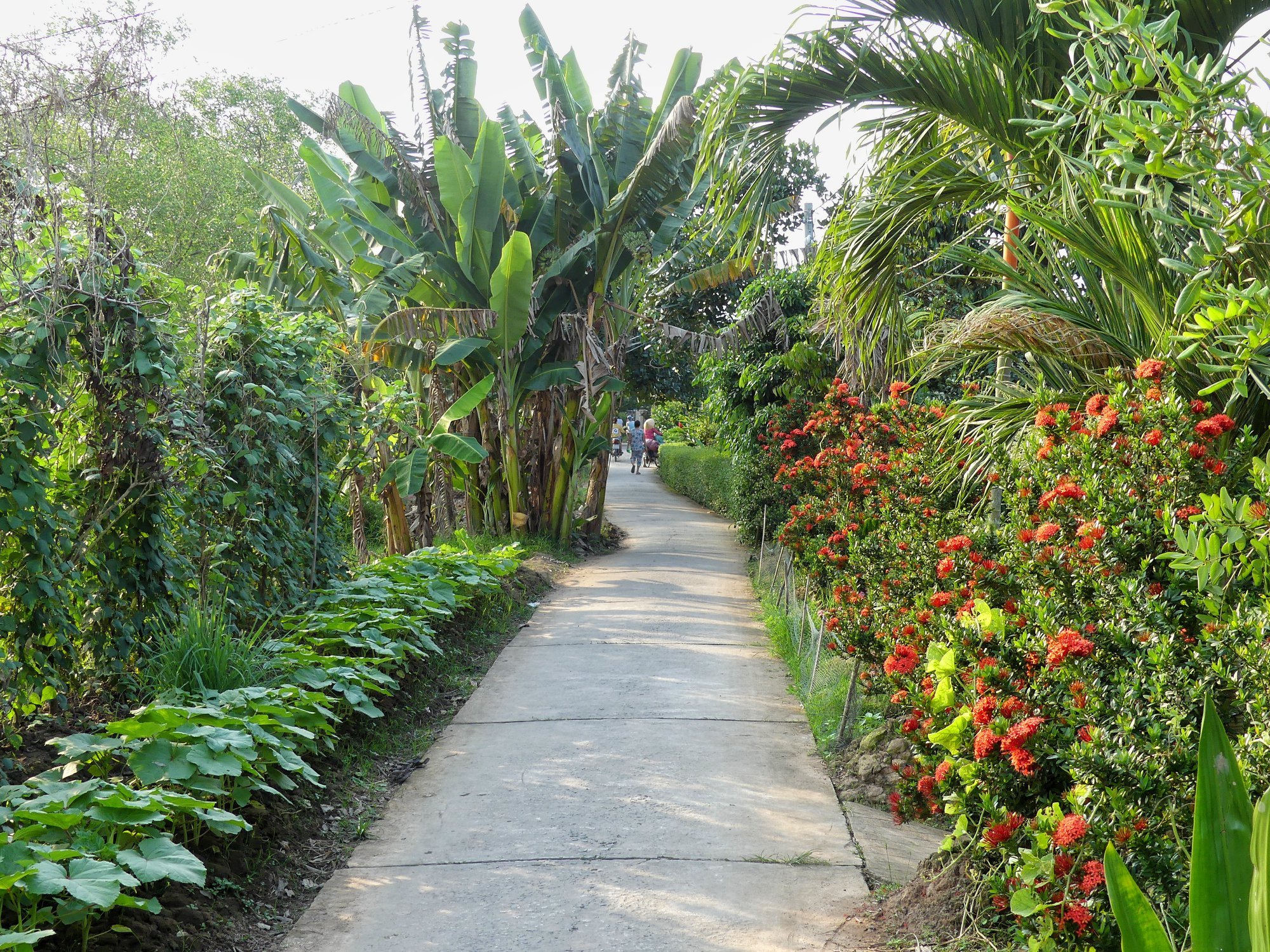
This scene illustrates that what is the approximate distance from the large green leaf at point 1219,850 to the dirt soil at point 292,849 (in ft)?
9.52

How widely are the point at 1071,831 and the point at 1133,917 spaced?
1.83ft

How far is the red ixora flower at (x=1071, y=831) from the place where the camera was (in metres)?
2.65

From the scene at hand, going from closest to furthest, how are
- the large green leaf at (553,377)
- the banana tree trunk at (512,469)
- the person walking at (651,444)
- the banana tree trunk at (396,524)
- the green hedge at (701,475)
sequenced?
the banana tree trunk at (396,524)
the large green leaf at (553,377)
the banana tree trunk at (512,469)
the green hedge at (701,475)
the person walking at (651,444)

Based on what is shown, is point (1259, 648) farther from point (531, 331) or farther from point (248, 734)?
point (531, 331)

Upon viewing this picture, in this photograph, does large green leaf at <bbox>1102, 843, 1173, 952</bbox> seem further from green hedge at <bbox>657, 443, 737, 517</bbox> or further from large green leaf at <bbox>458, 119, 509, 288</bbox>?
green hedge at <bbox>657, 443, 737, 517</bbox>

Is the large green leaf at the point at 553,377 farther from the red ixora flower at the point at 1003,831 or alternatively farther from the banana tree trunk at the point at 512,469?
the red ixora flower at the point at 1003,831

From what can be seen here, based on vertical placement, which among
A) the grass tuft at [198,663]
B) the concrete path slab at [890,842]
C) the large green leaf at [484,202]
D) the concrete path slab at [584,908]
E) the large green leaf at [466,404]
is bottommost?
the concrete path slab at [890,842]

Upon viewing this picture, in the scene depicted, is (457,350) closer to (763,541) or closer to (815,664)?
(763,541)

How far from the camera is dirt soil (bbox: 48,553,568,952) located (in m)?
3.39

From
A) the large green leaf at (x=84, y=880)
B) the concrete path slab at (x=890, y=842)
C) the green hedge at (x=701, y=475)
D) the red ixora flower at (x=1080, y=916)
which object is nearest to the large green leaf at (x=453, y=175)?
the green hedge at (x=701, y=475)

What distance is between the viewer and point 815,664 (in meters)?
6.30

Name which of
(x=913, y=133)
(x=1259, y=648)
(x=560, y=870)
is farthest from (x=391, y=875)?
(x=913, y=133)

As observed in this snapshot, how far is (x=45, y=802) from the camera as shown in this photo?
329cm

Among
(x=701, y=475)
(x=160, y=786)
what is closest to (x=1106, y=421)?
(x=160, y=786)
